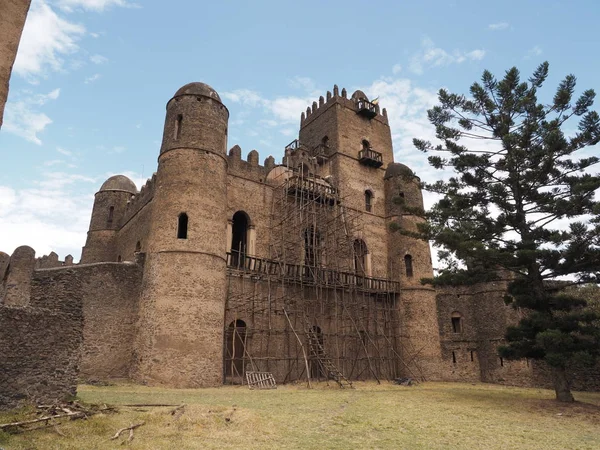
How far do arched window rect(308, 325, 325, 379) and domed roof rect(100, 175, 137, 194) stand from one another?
532 inches

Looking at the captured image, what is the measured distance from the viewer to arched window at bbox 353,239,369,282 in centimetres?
2147

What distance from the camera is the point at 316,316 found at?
18531 mm

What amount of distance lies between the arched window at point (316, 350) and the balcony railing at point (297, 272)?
2025mm

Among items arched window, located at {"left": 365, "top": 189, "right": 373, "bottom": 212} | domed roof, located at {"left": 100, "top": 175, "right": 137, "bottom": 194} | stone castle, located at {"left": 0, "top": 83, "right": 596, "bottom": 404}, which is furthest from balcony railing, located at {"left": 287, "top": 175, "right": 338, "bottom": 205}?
domed roof, located at {"left": 100, "top": 175, "right": 137, "bottom": 194}

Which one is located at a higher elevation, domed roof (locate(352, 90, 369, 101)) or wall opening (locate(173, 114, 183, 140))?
domed roof (locate(352, 90, 369, 101))

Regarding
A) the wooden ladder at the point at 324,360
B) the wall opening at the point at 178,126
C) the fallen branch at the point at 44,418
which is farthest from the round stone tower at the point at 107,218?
the fallen branch at the point at 44,418

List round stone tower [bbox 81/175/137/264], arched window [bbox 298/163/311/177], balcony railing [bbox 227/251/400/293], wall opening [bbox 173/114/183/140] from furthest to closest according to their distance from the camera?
1. round stone tower [bbox 81/175/137/264]
2. arched window [bbox 298/163/311/177]
3. balcony railing [bbox 227/251/400/293]
4. wall opening [bbox 173/114/183/140]

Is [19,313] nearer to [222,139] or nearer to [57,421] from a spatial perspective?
[57,421]

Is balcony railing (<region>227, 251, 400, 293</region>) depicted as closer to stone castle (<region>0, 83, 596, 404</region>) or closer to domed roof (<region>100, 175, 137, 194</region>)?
stone castle (<region>0, 83, 596, 404</region>)

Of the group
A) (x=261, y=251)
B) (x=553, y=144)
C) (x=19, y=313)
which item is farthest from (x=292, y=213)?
(x=19, y=313)

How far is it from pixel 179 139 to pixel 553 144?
509 inches

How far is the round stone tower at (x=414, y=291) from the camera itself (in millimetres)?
20453

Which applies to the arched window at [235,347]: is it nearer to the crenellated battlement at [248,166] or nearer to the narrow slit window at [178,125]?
the crenellated battlement at [248,166]

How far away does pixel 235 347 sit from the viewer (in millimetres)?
16562
